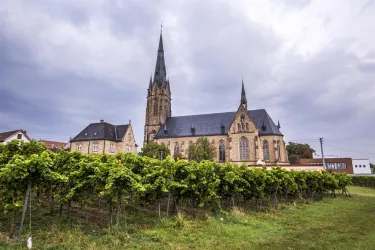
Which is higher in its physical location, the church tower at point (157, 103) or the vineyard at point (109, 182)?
the church tower at point (157, 103)

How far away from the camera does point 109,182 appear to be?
908 centimetres

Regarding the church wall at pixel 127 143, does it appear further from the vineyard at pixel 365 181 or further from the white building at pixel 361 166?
the white building at pixel 361 166

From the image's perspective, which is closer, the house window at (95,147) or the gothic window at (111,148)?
the house window at (95,147)

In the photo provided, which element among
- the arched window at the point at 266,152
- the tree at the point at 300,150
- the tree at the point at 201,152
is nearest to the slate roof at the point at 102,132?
the tree at the point at 201,152

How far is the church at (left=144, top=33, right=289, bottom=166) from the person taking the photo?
52.2 meters

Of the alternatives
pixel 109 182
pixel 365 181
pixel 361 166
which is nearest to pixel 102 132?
pixel 109 182

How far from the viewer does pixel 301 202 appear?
21062mm

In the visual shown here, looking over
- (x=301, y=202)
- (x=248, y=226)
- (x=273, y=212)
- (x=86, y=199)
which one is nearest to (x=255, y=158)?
(x=301, y=202)

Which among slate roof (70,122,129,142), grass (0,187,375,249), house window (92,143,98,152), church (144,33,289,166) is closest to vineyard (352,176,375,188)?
church (144,33,289,166)

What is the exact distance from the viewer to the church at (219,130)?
5216 centimetres

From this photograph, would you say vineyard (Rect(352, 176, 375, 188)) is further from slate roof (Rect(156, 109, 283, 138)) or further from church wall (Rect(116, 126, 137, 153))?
church wall (Rect(116, 126, 137, 153))

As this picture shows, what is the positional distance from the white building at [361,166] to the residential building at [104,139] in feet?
210

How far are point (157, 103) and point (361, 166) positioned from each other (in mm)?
62102

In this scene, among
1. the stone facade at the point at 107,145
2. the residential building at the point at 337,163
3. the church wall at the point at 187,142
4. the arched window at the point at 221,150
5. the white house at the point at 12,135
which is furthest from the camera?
the residential building at the point at 337,163
